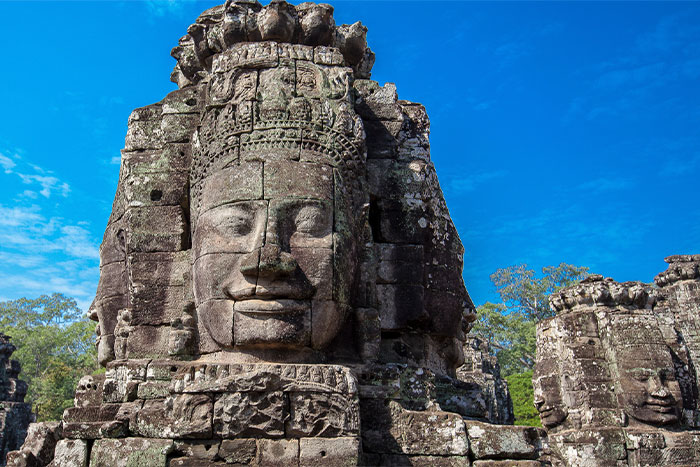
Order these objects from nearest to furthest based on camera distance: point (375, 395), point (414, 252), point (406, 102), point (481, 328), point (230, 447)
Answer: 1. point (230, 447)
2. point (375, 395)
3. point (414, 252)
4. point (406, 102)
5. point (481, 328)

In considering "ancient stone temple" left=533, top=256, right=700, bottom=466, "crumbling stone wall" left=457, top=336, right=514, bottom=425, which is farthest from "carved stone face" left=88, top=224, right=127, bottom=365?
"crumbling stone wall" left=457, top=336, right=514, bottom=425

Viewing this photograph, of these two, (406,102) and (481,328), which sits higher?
(481,328)

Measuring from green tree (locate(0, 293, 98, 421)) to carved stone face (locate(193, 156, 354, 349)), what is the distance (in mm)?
23604

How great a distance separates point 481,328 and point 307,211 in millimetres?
31571

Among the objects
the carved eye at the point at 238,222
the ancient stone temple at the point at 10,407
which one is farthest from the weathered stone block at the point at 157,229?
the ancient stone temple at the point at 10,407

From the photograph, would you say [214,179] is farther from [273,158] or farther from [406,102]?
[406,102]

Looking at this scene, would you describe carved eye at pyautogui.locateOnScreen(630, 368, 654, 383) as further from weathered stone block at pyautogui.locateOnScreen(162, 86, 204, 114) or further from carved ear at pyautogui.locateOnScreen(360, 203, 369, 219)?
weathered stone block at pyautogui.locateOnScreen(162, 86, 204, 114)

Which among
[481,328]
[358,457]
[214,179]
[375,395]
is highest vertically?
[481,328]

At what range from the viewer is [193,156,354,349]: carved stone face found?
171 inches

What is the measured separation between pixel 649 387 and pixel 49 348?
36811 millimetres

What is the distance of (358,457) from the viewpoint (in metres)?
3.87

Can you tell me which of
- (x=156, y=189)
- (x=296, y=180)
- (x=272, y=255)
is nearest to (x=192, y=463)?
(x=272, y=255)

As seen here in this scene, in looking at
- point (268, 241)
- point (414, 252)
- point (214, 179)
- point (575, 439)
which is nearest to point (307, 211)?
point (268, 241)

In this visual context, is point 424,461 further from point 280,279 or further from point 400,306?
point 280,279
